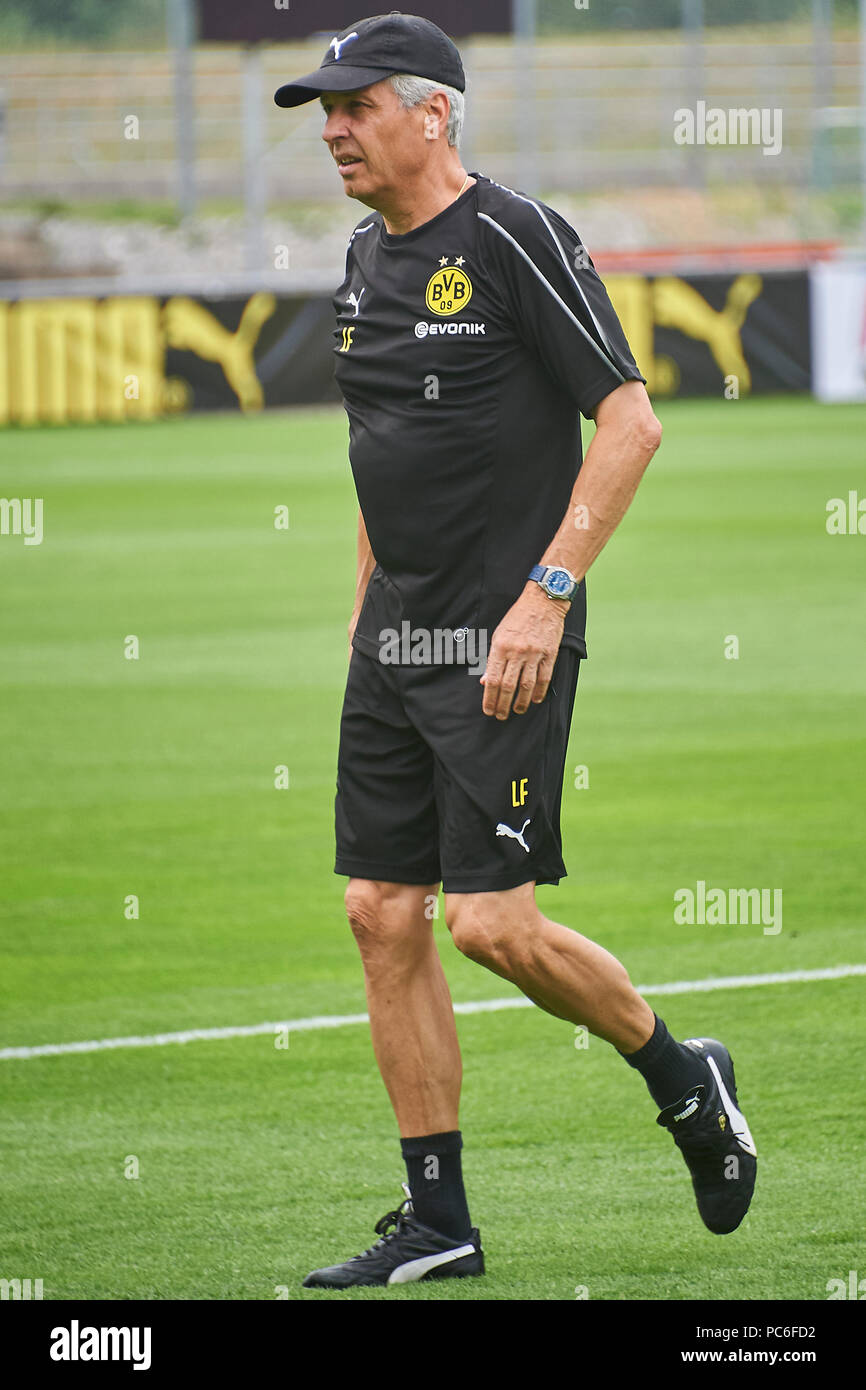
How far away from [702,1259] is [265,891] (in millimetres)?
3609

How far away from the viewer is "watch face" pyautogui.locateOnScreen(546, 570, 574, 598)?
15.0 feet

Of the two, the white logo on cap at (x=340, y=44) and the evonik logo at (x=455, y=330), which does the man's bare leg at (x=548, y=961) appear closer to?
the evonik logo at (x=455, y=330)

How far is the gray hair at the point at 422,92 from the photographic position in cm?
459

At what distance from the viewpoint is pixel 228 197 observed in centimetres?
4638

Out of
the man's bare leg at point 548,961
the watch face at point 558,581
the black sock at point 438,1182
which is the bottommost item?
the black sock at point 438,1182

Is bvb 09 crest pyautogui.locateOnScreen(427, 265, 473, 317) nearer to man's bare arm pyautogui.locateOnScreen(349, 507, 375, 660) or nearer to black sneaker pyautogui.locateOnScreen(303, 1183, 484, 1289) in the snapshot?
man's bare arm pyautogui.locateOnScreen(349, 507, 375, 660)

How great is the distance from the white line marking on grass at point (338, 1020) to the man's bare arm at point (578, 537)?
6.64ft

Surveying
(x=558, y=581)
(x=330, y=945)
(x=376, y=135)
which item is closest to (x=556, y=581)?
(x=558, y=581)

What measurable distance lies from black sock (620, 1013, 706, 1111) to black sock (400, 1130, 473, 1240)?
1.43 ft

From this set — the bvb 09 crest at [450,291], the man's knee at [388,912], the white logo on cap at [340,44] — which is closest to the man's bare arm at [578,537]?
the bvb 09 crest at [450,291]

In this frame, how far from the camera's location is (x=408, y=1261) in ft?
15.5

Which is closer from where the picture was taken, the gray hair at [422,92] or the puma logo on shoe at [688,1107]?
the gray hair at [422,92]

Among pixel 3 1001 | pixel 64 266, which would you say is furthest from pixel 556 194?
pixel 3 1001
